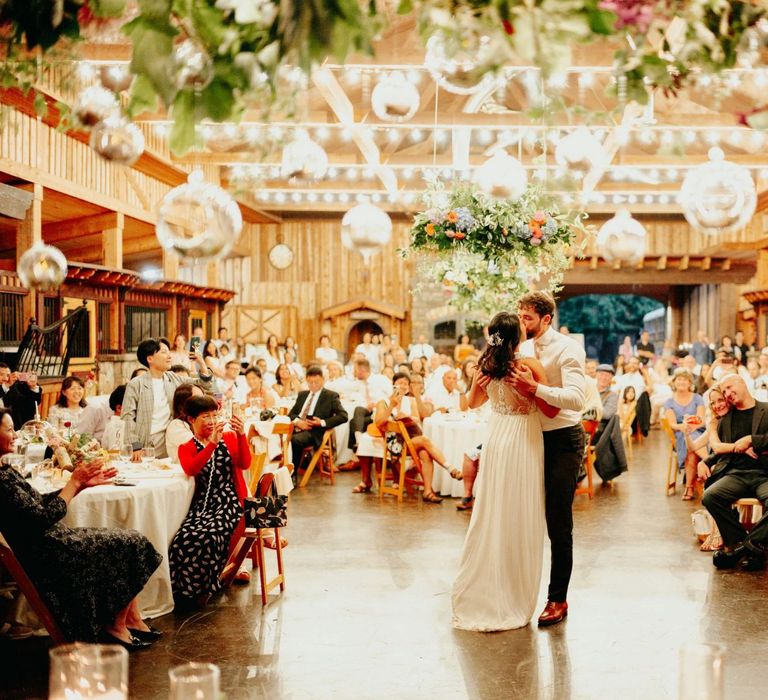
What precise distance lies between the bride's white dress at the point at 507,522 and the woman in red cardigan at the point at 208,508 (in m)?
1.28

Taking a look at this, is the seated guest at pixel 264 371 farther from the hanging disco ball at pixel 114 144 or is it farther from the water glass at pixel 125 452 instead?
the hanging disco ball at pixel 114 144

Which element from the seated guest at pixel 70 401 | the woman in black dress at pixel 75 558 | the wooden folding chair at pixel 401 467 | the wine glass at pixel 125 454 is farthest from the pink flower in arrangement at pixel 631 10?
the wooden folding chair at pixel 401 467

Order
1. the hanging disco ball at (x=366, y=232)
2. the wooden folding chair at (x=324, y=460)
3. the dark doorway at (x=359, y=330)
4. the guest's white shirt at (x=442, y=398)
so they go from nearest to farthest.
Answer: the hanging disco ball at (x=366, y=232) < the wooden folding chair at (x=324, y=460) < the guest's white shirt at (x=442, y=398) < the dark doorway at (x=359, y=330)

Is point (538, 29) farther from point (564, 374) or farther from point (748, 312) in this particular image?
point (748, 312)

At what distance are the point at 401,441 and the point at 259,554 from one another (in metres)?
3.45

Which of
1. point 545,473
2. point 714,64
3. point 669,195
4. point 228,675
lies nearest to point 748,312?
point 669,195

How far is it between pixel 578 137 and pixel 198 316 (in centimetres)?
1223

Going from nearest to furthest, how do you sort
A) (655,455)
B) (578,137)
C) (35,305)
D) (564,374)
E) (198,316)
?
(578,137) → (564,374) → (35,305) → (655,455) → (198,316)

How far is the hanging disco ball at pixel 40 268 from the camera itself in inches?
137

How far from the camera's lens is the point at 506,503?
4.04 metres

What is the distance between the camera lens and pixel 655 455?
10.9 metres

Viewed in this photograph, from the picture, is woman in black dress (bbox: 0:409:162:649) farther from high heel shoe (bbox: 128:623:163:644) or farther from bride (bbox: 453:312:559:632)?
bride (bbox: 453:312:559:632)

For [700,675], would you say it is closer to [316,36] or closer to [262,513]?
[316,36]

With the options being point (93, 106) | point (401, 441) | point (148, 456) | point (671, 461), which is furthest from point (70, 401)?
point (671, 461)
